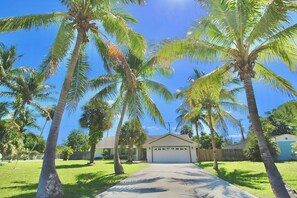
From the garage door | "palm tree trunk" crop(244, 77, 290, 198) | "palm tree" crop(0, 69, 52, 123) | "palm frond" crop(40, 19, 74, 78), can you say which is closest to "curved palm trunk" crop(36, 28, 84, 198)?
"palm frond" crop(40, 19, 74, 78)

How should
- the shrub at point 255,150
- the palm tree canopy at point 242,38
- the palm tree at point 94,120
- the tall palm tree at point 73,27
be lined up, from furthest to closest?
the shrub at point 255,150, the palm tree at point 94,120, the tall palm tree at point 73,27, the palm tree canopy at point 242,38

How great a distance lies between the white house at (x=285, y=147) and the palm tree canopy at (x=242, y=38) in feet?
75.3

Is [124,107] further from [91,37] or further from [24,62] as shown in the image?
[24,62]

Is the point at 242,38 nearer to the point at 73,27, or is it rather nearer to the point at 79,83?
the point at 73,27

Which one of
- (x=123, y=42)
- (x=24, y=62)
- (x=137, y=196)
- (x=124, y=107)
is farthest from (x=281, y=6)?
(x=24, y=62)

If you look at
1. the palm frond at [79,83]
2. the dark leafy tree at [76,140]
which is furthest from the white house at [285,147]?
the dark leafy tree at [76,140]

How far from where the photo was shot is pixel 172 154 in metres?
32.4

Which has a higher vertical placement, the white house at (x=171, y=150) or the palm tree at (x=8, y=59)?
the palm tree at (x=8, y=59)

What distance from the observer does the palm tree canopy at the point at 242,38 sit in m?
7.11

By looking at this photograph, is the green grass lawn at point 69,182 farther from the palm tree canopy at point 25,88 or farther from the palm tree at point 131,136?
the palm tree at point 131,136

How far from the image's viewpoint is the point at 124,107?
15.5 meters

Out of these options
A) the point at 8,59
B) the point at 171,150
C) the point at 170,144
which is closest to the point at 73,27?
the point at 8,59

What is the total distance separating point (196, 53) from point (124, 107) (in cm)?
804

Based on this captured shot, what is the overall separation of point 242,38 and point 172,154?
1045 inches
